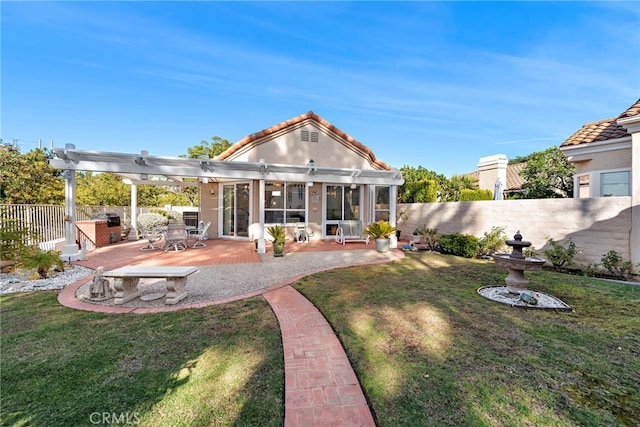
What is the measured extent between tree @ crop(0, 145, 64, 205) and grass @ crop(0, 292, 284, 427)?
50.0ft

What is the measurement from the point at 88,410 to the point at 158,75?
17.1m

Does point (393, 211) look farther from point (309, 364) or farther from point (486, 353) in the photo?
point (309, 364)

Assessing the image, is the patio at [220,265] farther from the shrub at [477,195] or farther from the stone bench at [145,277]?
the shrub at [477,195]

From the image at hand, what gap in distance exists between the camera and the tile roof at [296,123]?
42.8 feet

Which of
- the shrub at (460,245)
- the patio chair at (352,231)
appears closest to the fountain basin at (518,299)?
the shrub at (460,245)

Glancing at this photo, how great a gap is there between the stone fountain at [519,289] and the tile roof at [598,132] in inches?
296

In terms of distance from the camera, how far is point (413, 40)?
40.8 ft

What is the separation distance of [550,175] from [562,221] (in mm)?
8602

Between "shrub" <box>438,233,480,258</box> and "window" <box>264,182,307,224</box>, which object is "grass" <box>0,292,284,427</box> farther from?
"shrub" <box>438,233,480,258</box>

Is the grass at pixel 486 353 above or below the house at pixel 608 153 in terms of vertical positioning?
below

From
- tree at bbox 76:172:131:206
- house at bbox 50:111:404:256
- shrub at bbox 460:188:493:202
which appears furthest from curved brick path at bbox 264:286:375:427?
tree at bbox 76:172:131:206

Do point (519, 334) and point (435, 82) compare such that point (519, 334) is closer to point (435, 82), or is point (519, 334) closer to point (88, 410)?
point (88, 410)

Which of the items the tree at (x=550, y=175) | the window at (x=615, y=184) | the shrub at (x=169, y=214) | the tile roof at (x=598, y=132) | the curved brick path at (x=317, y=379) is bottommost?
the curved brick path at (x=317, y=379)

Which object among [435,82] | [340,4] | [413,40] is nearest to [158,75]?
[340,4]
